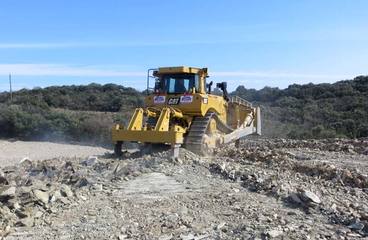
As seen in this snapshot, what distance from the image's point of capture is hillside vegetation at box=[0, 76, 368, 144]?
30.5m

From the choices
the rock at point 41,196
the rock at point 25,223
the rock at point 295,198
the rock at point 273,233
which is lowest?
the rock at point 25,223

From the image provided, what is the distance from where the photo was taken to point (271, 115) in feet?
117

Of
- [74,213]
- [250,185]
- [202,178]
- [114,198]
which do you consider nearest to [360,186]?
[250,185]

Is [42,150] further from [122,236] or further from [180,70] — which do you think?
[122,236]

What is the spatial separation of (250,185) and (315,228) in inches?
103

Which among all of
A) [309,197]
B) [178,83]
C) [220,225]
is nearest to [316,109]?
[178,83]

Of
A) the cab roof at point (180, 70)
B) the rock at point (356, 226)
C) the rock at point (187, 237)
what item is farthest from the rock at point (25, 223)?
the cab roof at point (180, 70)

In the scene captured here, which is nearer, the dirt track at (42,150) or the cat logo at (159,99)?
the cat logo at (159,99)

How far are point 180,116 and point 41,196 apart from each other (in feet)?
22.0

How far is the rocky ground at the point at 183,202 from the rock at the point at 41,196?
0.02 meters

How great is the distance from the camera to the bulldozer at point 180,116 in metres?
13.4

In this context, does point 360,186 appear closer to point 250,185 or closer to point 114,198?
point 250,185

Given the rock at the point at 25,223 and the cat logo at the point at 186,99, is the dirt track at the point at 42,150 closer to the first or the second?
the cat logo at the point at 186,99

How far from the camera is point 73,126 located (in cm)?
3127
